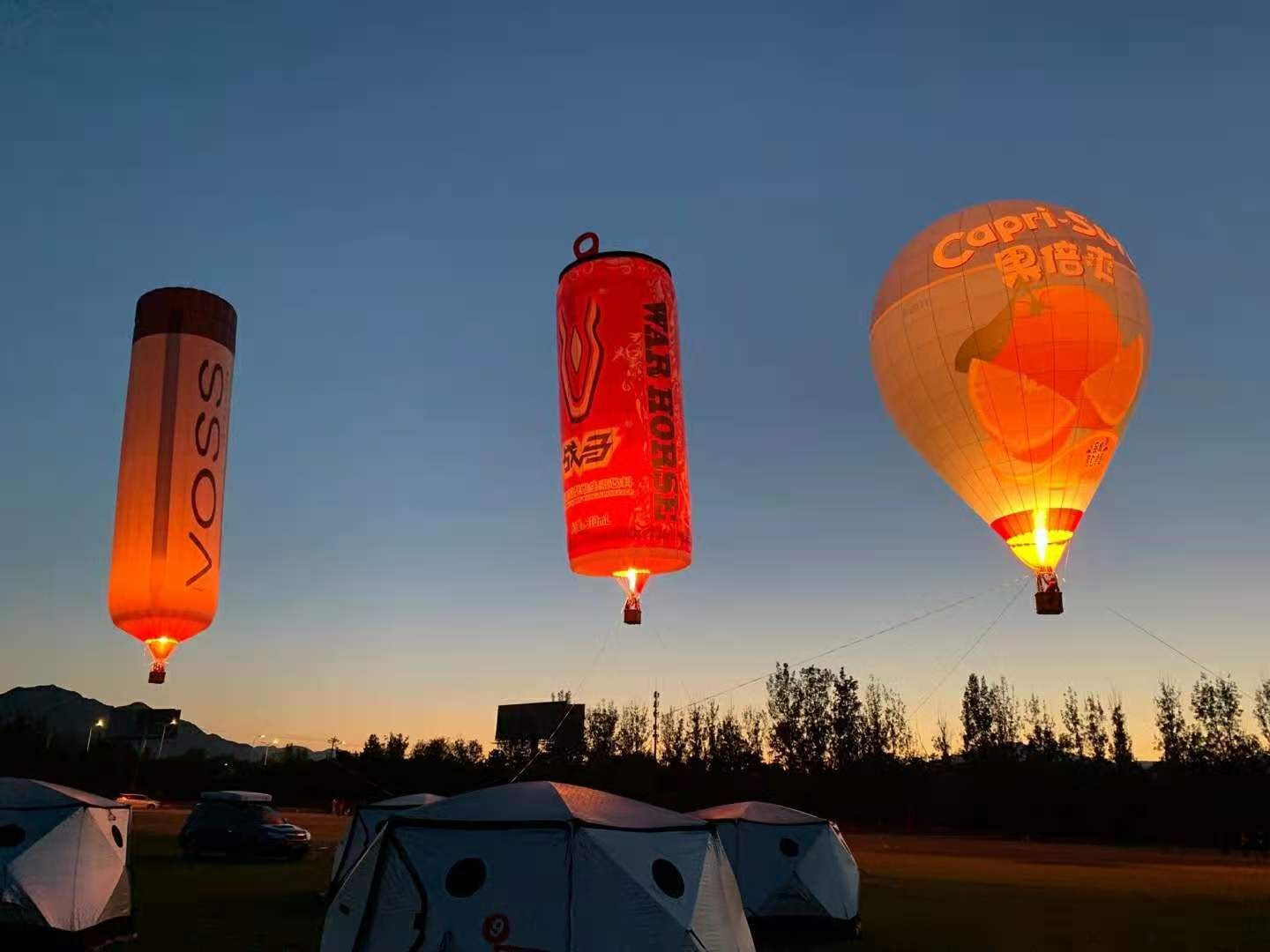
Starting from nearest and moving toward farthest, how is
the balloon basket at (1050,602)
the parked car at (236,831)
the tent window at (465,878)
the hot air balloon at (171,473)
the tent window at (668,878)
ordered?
the tent window at (465,878) < the tent window at (668,878) < the hot air balloon at (171,473) < the balloon basket at (1050,602) < the parked car at (236,831)

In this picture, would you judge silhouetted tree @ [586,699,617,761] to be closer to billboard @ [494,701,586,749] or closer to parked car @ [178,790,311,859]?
billboard @ [494,701,586,749]

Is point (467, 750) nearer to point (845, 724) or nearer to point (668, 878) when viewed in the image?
point (845, 724)

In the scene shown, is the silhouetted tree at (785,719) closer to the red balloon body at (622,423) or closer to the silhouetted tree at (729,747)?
the silhouetted tree at (729,747)

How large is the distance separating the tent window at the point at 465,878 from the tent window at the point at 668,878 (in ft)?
5.26

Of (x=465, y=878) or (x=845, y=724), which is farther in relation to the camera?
(x=845, y=724)

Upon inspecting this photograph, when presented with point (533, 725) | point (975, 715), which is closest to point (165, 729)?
point (533, 725)

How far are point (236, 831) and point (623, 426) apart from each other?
1423 cm

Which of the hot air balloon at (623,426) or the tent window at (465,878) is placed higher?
the hot air balloon at (623,426)

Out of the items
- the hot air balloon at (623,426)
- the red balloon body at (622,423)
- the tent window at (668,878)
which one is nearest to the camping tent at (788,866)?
the hot air balloon at (623,426)

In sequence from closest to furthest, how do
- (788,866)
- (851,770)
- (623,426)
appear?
1. (788,866)
2. (623,426)
3. (851,770)

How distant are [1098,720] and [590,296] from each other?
81.2 meters

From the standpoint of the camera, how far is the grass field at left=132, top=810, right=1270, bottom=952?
13875 millimetres

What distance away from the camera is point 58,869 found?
12.1 m

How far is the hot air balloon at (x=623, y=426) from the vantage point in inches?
631
